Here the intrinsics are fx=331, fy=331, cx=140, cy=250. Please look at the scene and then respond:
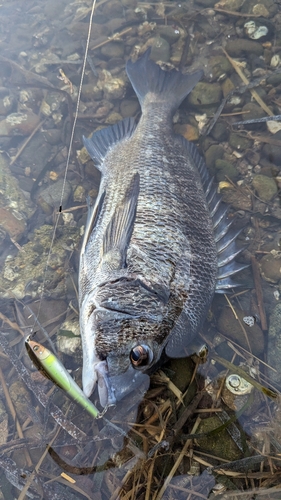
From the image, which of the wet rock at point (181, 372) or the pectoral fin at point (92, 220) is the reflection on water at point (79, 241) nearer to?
the wet rock at point (181, 372)

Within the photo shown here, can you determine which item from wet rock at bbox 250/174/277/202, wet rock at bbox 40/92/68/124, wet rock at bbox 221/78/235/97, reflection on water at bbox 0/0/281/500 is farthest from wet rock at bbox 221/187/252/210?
wet rock at bbox 40/92/68/124

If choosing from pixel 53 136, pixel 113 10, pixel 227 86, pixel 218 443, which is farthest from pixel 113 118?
pixel 218 443

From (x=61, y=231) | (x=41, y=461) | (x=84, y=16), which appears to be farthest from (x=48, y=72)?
(x=41, y=461)

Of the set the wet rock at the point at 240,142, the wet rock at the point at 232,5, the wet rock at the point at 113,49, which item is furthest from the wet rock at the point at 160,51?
the wet rock at the point at 240,142

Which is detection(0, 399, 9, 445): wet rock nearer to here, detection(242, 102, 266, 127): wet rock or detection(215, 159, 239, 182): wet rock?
detection(215, 159, 239, 182): wet rock

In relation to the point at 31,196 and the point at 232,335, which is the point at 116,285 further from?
the point at 31,196

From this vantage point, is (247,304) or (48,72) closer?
(247,304)
